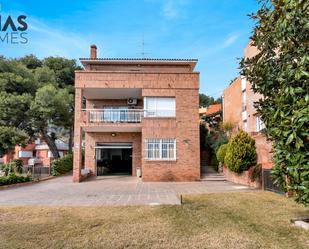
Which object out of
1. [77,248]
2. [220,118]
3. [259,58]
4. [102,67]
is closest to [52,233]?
[77,248]

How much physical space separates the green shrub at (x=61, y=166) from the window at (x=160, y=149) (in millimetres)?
8385

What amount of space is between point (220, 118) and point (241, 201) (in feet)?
80.1

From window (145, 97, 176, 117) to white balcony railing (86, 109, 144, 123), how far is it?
0.62m

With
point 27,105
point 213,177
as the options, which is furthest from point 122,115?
point 27,105

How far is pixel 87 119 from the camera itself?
739 inches

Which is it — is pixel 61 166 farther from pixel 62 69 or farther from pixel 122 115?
pixel 62 69

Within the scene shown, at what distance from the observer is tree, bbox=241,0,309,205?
456cm

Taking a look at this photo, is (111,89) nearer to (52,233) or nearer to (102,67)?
(102,67)

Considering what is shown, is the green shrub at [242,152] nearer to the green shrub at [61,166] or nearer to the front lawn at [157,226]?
the front lawn at [157,226]

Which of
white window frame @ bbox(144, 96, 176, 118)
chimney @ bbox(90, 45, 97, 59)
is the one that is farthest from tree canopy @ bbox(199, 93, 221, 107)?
white window frame @ bbox(144, 96, 176, 118)

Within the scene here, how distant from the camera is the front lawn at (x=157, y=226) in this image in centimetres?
526

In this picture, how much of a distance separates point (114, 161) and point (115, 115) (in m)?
6.51

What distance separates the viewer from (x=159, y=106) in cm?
1880

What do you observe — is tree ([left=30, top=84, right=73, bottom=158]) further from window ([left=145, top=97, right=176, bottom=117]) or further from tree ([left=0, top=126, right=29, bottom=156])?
window ([left=145, top=97, right=176, bottom=117])
